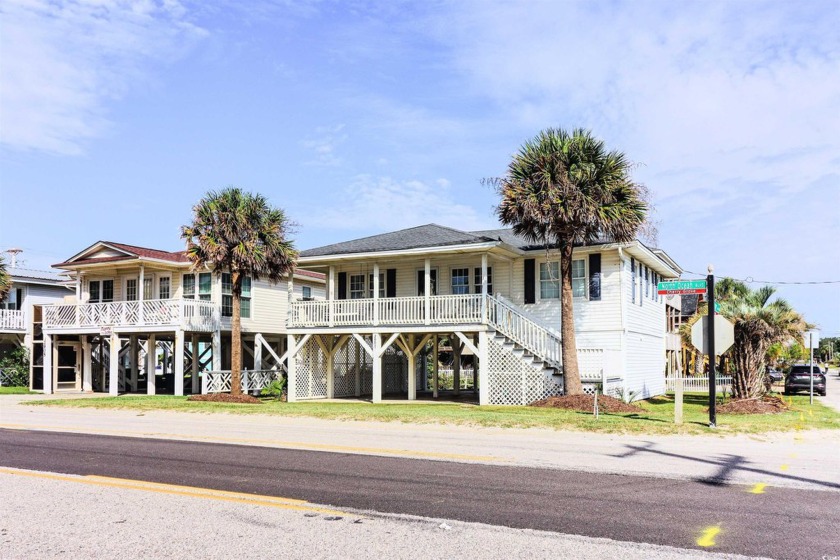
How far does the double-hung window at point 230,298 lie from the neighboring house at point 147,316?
0.15 feet

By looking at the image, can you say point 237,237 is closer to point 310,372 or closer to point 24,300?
point 310,372

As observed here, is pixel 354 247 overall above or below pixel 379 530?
above

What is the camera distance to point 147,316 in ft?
105

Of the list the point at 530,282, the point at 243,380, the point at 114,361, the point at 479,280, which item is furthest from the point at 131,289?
the point at 530,282

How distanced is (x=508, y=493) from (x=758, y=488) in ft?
9.90

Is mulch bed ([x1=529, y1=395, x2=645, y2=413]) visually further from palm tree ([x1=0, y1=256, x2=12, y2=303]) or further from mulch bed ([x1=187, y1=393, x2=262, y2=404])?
palm tree ([x1=0, y1=256, x2=12, y2=303])

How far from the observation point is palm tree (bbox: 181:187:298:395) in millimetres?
26047

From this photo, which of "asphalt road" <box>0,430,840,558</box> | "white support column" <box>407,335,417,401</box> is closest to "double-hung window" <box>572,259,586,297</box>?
"white support column" <box>407,335,417,401</box>

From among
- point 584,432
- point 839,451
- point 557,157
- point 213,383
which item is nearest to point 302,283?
point 213,383

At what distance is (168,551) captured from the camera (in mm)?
6402

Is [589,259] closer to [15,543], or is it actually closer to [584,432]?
[584,432]

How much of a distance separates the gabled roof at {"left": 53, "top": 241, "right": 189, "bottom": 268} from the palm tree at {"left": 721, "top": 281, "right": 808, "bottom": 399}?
71.1 ft

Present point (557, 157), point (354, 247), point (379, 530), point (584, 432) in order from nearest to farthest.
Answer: point (379, 530), point (584, 432), point (557, 157), point (354, 247)

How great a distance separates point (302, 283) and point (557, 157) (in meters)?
19.1
